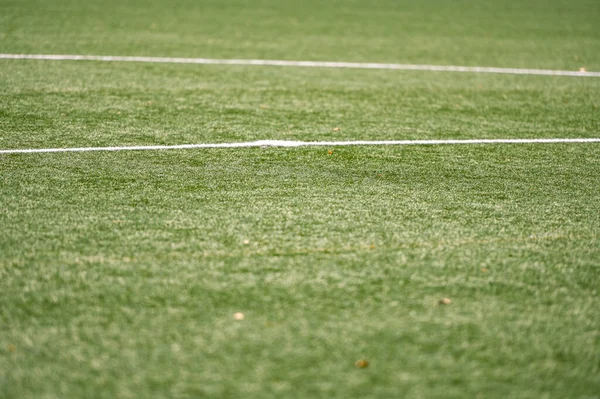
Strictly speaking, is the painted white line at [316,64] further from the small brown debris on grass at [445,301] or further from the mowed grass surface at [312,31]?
the small brown debris on grass at [445,301]

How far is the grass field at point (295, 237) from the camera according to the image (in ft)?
8.13

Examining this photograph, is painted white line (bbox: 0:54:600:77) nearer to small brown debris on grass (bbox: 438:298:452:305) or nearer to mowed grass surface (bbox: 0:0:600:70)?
mowed grass surface (bbox: 0:0:600:70)

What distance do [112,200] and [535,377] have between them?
7.51ft

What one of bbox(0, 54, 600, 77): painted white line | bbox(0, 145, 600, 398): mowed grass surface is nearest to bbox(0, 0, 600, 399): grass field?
bbox(0, 145, 600, 398): mowed grass surface

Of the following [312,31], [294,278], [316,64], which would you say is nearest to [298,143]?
[294,278]

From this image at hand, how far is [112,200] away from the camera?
12.6 feet

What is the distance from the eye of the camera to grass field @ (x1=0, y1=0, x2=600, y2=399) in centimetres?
248

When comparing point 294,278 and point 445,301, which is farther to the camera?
point 294,278

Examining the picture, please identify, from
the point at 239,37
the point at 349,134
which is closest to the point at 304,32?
the point at 239,37

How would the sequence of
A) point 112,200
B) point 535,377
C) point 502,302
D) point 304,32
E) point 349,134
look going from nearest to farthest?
point 535,377, point 502,302, point 112,200, point 349,134, point 304,32

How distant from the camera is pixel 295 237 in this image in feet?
11.3

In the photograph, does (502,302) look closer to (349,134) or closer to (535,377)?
(535,377)

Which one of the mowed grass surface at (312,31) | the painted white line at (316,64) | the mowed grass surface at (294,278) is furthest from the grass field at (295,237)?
the mowed grass surface at (312,31)

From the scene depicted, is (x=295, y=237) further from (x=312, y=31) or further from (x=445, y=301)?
(x=312, y=31)
